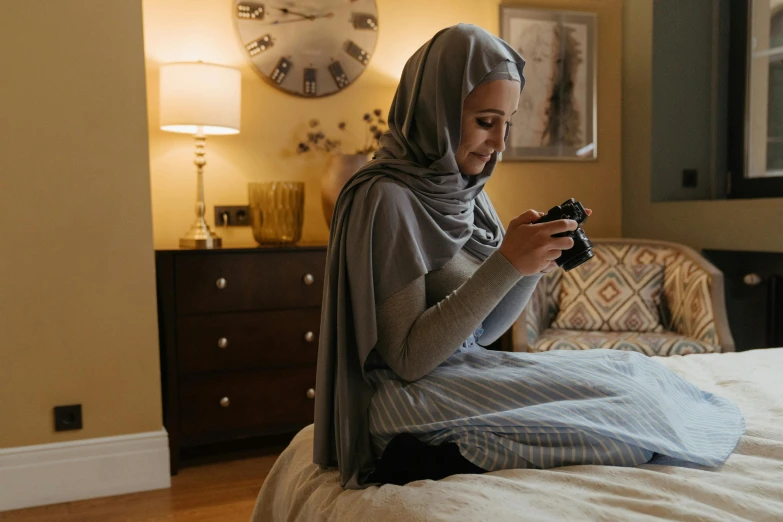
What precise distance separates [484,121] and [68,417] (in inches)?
83.9

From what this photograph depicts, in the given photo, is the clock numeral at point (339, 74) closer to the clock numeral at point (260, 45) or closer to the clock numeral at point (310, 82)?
the clock numeral at point (310, 82)

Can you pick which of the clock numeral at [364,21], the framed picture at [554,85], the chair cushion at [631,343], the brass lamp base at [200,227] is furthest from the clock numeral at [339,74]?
the chair cushion at [631,343]

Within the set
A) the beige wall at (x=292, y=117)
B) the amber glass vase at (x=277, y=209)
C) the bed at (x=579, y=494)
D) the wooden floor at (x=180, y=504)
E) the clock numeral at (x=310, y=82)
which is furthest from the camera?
the clock numeral at (x=310, y=82)

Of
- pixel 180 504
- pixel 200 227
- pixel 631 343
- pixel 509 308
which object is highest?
pixel 200 227

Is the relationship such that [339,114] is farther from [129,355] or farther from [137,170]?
[129,355]

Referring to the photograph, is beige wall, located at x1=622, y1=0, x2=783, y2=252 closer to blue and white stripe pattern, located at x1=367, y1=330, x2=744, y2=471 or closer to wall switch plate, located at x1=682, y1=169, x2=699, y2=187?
wall switch plate, located at x1=682, y1=169, x2=699, y2=187

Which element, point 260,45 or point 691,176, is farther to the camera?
point 691,176

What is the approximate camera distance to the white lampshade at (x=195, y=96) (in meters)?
3.00

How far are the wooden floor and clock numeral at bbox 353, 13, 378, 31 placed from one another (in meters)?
2.22

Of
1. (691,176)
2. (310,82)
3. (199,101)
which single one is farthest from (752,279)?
(199,101)

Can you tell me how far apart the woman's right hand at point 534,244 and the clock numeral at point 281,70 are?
257 centimetres

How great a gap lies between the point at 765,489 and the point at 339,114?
9.67ft

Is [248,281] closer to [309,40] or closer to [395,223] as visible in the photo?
[309,40]

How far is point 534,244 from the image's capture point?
1.14m
